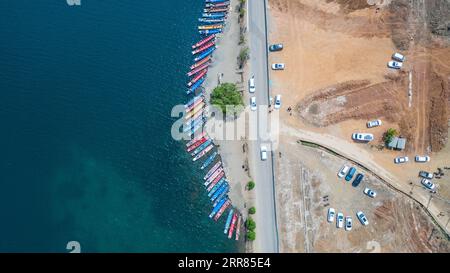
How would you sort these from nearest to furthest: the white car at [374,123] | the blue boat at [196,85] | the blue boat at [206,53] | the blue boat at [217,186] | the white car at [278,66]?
the white car at [374,123] → the white car at [278,66] → the blue boat at [217,186] → the blue boat at [196,85] → the blue boat at [206,53]

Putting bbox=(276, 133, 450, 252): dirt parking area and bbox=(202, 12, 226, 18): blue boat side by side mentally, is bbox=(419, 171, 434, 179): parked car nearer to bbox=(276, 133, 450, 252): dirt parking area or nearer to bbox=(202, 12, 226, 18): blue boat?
bbox=(276, 133, 450, 252): dirt parking area

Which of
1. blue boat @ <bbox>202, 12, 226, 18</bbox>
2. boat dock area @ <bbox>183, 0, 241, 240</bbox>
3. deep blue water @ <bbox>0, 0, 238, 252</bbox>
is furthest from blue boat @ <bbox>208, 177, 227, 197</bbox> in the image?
blue boat @ <bbox>202, 12, 226, 18</bbox>

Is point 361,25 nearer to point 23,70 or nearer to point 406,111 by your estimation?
point 406,111

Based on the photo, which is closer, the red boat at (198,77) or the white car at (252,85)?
the white car at (252,85)

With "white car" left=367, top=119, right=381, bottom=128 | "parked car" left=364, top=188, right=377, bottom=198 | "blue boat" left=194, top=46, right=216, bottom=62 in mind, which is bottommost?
"parked car" left=364, top=188, right=377, bottom=198

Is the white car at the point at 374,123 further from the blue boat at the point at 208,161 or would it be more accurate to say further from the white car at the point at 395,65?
the blue boat at the point at 208,161

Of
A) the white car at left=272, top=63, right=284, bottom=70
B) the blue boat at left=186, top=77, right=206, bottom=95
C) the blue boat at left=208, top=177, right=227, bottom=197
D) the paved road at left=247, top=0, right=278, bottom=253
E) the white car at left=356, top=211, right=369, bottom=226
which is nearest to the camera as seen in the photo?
the white car at left=356, top=211, right=369, bottom=226

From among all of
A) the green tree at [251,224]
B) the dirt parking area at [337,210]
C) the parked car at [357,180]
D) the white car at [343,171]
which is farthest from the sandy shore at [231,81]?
the parked car at [357,180]

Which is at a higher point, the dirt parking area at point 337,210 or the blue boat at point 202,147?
the blue boat at point 202,147
